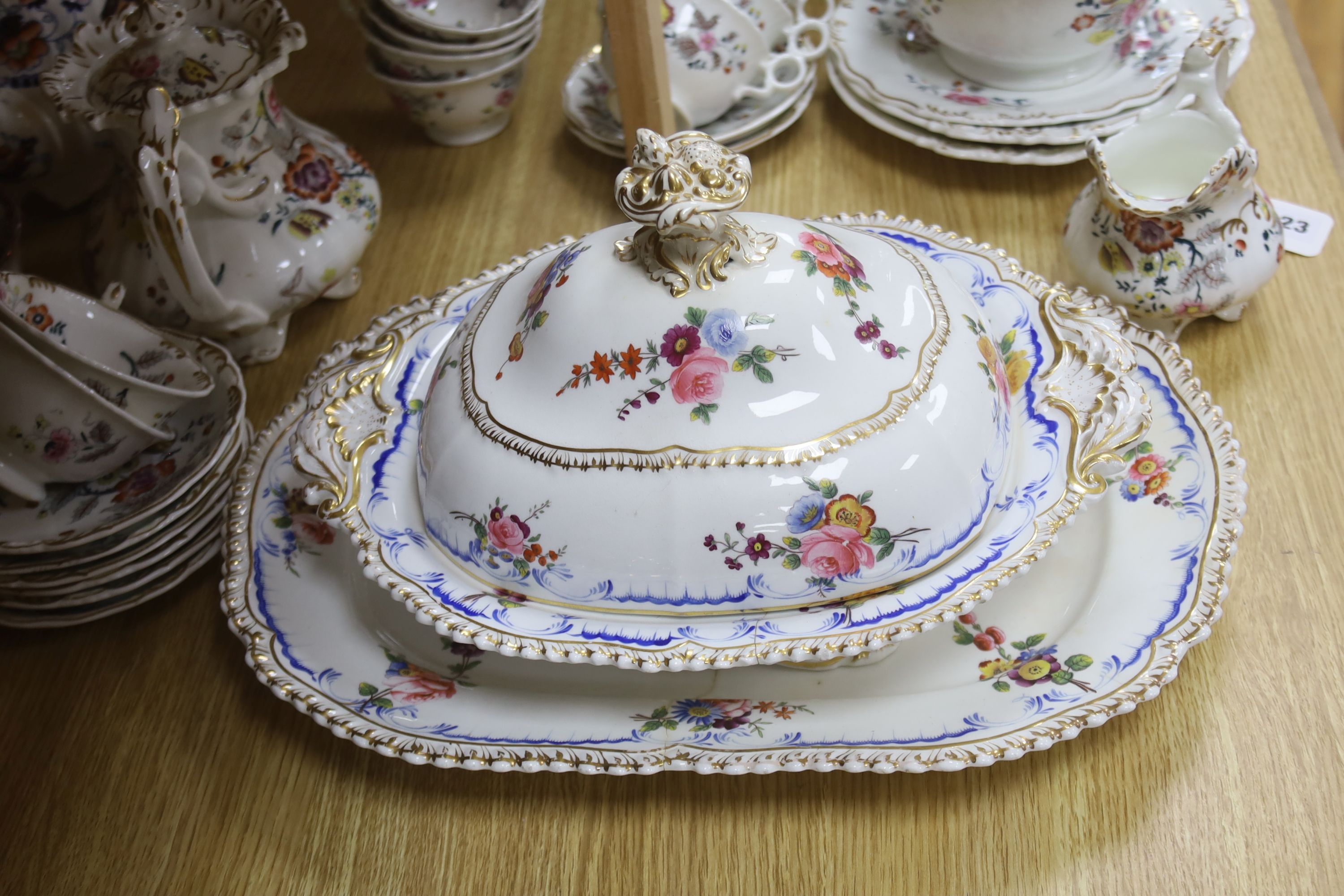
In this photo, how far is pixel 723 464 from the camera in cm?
58

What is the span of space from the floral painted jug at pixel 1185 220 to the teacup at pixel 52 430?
795 mm

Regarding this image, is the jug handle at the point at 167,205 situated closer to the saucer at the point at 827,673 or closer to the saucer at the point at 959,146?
the saucer at the point at 827,673

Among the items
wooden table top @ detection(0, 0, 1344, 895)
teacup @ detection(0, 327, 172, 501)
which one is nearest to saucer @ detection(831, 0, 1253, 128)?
wooden table top @ detection(0, 0, 1344, 895)

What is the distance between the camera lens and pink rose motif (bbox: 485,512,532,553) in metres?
0.60

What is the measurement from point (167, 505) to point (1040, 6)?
90 centimetres

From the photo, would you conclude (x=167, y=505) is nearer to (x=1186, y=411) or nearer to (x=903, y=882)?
(x=903, y=882)

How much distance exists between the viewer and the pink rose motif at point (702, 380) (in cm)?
59

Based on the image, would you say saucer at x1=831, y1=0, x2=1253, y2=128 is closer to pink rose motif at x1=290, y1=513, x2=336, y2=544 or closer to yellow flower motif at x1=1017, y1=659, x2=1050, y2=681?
yellow flower motif at x1=1017, y1=659, x2=1050, y2=681

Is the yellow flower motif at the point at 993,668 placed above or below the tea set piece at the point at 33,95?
below

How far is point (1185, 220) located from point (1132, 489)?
0.25 metres

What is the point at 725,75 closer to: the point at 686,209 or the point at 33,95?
the point at 686,209

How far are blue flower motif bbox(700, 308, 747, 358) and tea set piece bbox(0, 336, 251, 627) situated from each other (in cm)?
41

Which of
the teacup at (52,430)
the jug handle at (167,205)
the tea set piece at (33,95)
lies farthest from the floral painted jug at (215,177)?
the tea set piece at (33,95)

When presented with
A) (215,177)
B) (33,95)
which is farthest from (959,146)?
(33,95)
